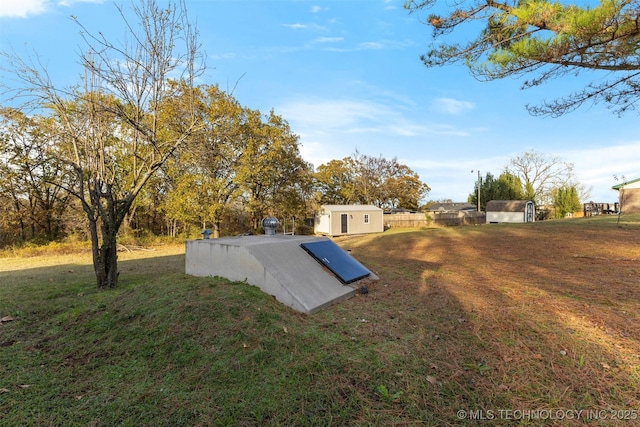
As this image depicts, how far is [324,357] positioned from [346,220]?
19.0 meters

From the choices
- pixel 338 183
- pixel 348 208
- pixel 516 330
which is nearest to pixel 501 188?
pixel 338 183

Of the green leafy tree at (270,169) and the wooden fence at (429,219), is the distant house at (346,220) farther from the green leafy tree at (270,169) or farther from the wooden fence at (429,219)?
the wooden fence at (429,219)

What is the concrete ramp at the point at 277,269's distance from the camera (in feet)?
12.6

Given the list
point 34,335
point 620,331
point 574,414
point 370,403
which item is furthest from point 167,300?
point 620,331

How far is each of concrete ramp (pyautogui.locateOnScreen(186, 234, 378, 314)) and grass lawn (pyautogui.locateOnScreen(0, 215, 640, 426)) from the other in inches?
8.5

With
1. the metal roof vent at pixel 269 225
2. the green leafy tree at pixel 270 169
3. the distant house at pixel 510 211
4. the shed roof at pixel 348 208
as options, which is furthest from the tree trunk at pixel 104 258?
the distant house at pixel 510 211

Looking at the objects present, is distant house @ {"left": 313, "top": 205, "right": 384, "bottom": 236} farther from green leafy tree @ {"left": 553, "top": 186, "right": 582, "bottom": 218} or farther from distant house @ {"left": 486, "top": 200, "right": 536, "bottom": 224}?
green leafy tree @ {"left": 553, "top": 186, "right": 582, "bottom": 218}

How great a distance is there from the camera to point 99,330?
10.5 ft

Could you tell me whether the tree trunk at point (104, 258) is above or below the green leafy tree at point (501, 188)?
below

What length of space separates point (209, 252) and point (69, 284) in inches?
127

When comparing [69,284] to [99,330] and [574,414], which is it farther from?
[574,414]

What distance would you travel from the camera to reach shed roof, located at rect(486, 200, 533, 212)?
2731 cm

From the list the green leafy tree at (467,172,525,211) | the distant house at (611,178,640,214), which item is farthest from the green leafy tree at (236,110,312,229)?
the distant house at (611,178,640,214)

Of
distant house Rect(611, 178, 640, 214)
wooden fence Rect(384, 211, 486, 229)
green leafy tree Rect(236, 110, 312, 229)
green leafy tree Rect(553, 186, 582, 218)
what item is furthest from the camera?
green leafy tree Rect(553, 186, 582, 218)
